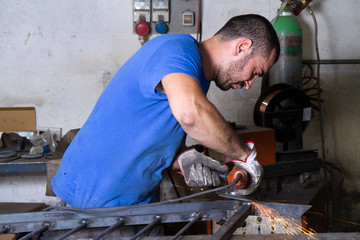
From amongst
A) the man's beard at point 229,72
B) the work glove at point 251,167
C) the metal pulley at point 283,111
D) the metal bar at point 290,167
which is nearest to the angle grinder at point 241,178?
the work glove at point 251,167

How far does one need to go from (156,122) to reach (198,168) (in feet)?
1.01

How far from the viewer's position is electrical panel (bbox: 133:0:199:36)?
2.69m

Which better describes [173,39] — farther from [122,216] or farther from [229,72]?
[122,216]

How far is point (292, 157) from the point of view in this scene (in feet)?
6.90

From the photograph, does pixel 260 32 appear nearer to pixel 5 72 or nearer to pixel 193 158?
pixel 193 158

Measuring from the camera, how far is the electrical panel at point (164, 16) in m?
2.69

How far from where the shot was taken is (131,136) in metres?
1.26

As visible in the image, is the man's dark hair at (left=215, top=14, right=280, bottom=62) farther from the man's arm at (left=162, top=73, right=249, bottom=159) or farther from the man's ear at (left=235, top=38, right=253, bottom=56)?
the man's arm at (left=162, top=73, right=249, bottom=159)

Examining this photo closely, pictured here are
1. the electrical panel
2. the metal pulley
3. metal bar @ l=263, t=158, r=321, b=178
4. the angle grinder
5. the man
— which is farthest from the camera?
the electrical panel

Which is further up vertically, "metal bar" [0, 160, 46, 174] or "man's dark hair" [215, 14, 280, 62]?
"man's dark hair" [215, 14, 280, 62]

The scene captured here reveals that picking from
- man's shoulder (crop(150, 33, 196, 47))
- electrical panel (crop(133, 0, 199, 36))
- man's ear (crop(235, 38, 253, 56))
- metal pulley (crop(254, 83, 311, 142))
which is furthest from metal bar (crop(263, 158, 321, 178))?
electrical panel (crop(133, 0, 199, 36))

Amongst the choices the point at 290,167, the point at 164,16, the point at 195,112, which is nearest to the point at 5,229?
the point at 195,112

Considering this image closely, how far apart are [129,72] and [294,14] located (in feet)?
6.44

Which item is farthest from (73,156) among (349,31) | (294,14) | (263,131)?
(349,31)
